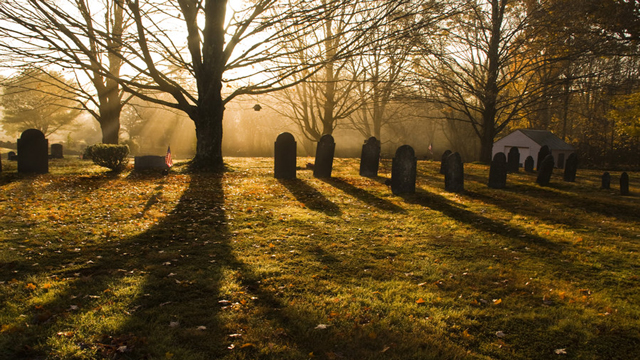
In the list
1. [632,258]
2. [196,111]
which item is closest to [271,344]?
[632,258]

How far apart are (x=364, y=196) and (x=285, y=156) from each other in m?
3.74

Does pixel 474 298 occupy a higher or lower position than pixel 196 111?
lower

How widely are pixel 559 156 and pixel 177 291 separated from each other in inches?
956

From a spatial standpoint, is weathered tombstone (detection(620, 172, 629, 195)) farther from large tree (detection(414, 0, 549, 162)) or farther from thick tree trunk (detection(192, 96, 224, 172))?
thick tree trunk (detection(192, 96, 224, 172))

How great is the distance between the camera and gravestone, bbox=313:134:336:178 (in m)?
14.3

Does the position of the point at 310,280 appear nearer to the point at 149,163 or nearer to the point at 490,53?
the point at 149,163

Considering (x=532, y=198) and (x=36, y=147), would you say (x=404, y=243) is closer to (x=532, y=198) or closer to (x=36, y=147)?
(x=532, y=198)

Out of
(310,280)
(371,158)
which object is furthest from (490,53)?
(310,280)

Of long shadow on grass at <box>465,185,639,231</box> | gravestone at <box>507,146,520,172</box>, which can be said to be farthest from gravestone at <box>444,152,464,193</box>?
gravestone at <box>507,146,520,172</box>

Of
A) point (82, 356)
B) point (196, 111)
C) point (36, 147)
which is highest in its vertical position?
point (196, 111)

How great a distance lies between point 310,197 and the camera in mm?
10539

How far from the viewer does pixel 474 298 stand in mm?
4395

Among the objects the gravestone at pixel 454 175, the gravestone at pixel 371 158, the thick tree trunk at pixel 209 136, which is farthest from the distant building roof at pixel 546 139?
the thick tree trunk at pixel 209 136

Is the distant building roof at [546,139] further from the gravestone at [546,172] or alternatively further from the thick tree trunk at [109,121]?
the thick tree trunk at [109,121]
